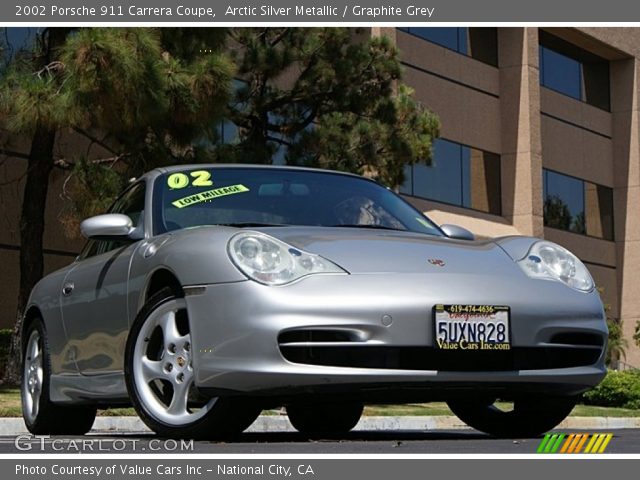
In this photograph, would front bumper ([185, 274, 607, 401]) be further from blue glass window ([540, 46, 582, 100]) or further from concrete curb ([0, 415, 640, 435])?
blue glass window ([540, 46, 582, 100])

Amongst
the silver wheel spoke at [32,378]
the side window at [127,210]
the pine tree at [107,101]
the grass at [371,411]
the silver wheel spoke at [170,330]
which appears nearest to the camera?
the silver wheel spoke at [170,330]

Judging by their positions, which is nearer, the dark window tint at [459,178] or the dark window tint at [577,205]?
the dark window tint at [459,178]

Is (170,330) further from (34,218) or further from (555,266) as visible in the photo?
(34,218)

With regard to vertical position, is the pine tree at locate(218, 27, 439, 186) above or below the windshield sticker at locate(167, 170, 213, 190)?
above

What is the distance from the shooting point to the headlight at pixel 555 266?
6207 millimetres

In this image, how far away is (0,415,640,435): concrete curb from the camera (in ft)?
33.9

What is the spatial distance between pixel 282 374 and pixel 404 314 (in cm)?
59

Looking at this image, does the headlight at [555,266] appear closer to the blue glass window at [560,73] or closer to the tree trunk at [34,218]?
the tree trunk at [34,218]

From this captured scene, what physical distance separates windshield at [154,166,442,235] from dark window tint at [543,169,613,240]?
3109 centimetres

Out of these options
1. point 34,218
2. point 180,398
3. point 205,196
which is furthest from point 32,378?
point 34,218

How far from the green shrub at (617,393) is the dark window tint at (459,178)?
489 inches

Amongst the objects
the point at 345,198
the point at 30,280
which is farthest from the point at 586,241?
the point at 345,198

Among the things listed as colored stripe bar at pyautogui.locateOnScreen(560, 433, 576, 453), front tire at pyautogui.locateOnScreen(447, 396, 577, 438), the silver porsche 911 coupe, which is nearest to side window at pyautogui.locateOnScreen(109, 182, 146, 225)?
the silver porsche 911 coupe

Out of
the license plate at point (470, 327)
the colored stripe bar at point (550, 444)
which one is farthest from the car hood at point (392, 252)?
the colored stripe bar at point (550, 444)
